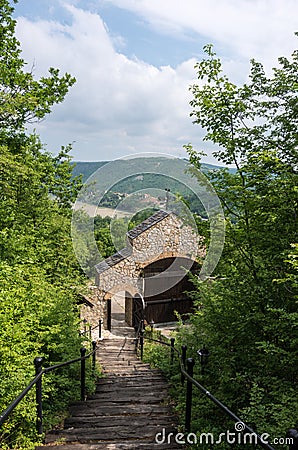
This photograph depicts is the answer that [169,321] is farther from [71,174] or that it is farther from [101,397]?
[101,397]

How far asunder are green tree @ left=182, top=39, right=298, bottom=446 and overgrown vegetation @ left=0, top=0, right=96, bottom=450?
76.7 inches

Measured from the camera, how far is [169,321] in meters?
16.0

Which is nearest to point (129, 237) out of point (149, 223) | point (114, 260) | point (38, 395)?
point (149, 223)

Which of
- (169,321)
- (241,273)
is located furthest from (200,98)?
(169,321)

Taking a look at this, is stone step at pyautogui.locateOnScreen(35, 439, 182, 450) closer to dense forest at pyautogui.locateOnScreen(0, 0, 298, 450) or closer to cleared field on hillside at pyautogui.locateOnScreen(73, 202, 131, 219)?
dense forest at pyautogui.locateOnScreen(0, 0, 298, 450)

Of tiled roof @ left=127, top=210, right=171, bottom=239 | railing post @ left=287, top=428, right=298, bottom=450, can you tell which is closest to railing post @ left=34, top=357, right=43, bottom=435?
railing post @ left=287, top=428, right=298, bottom=450

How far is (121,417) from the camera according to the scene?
4.11 metres

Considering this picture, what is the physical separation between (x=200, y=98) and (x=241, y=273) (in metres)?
2.54

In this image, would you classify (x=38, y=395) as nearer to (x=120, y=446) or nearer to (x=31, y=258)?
(x=120, y=446)

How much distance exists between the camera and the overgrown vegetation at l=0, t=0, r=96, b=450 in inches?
144

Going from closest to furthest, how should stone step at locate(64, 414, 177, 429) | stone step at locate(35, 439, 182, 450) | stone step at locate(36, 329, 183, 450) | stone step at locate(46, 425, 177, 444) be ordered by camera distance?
stone step at locate(35, 439, 182, 450) → stone step at locate(36, 329, 183, 450) → stone step at locate(46, 425, 177, 444) → stone step at locate(64, 414, 177, 429)

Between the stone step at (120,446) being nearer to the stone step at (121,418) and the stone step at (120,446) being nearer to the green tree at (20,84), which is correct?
the stone step at (121,418)

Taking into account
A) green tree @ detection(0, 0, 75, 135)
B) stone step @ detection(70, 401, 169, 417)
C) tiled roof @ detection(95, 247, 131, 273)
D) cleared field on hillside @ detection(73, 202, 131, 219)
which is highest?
green tree @ detection(0, 0, 75, 135)

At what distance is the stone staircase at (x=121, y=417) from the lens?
3337mm
